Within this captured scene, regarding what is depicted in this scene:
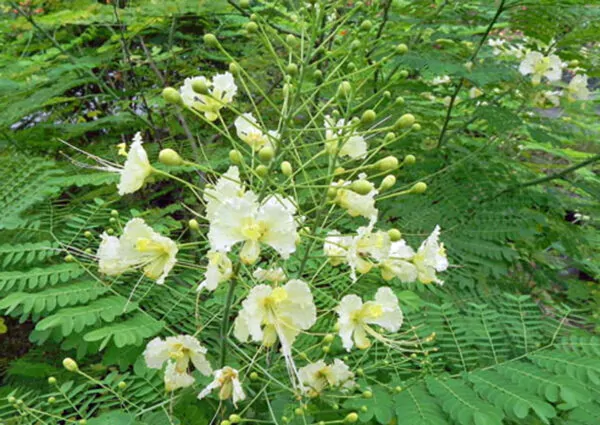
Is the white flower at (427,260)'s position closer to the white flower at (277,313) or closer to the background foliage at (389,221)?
the background foliage at (389,221)

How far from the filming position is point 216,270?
1.15 meters

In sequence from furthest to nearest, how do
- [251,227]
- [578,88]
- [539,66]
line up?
[578,88] → [539,66] → [251,227]

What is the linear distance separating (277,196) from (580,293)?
98.3 inches

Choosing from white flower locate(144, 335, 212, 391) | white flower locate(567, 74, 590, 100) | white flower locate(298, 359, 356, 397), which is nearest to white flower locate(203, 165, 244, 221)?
white flower locate(144, 335, 212, 391)

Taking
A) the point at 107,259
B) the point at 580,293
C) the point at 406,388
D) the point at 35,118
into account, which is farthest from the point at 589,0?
the point at 35,118

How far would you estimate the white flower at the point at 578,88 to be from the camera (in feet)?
10.2

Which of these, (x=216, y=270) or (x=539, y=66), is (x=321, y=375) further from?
(x=539, y=66)

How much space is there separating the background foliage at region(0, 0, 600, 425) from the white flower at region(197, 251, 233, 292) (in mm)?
220

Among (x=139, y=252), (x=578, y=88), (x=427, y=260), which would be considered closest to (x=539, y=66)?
(x=578, y=88)

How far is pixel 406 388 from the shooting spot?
4.71 feet

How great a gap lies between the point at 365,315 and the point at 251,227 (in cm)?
37

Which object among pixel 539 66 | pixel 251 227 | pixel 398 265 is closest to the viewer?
pixel 251 227

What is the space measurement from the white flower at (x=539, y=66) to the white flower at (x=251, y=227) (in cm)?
217

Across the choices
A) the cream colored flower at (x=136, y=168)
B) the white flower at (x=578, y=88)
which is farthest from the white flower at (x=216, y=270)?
the white flower at (x=578, y=88)
